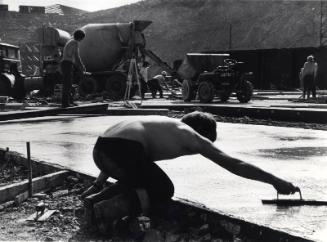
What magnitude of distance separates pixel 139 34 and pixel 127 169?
17.4 meters

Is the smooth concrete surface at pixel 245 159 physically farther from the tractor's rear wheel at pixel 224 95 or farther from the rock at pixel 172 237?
the tractor's rear wheel at pixel 224 95

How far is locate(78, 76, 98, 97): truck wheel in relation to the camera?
20.8m

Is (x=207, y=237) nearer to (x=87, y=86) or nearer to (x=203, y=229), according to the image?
(x=203, y=229)

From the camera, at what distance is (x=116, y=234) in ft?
11.1

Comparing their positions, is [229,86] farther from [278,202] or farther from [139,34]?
[278,202]

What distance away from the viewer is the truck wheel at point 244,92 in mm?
17031

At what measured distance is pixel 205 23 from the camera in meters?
70.0

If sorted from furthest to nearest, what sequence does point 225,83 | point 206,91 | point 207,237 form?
point 225,83 < point 206,91 < point 207,237

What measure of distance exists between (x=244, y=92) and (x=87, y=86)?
667 cm

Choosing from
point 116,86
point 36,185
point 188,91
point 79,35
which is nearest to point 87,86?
point 116,86

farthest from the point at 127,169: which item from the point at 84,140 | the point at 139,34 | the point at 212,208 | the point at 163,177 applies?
the point at 139,34

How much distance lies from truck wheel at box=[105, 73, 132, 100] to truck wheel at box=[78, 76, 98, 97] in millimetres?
606

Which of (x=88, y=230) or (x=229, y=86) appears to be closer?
(x=88, y=230)

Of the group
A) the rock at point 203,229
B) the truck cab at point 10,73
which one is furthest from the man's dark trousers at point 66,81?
the truck cab at point 10,73
